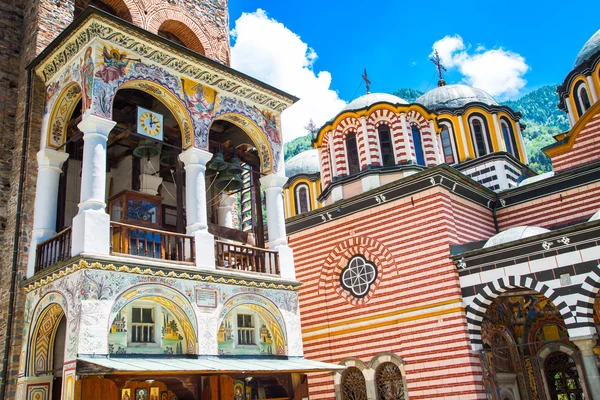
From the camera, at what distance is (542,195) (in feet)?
55.5

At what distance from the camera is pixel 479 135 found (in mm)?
21922

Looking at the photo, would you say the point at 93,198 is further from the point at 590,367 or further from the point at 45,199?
the point at 590,367

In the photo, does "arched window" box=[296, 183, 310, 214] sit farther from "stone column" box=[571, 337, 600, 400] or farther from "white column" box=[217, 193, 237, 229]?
"stone column" box=[571, 337, 600, 400]

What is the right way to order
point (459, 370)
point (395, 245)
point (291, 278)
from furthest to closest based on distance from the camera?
point (395, 245) < point (459, 370) < point (291, 278)

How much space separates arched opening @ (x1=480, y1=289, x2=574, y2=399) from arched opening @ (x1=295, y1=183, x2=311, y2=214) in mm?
10962

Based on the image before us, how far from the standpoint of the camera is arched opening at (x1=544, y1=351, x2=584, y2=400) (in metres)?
16.3

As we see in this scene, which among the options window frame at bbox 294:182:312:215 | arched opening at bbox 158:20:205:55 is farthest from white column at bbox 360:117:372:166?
arched opening at bbox 158:20:205:55

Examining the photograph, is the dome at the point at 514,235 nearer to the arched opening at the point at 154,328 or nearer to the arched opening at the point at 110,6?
the arched opening at the point at 154,328

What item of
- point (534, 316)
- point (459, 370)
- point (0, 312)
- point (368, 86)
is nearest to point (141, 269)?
Result: point (0, 312)

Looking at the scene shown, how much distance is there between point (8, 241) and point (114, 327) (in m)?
2.93

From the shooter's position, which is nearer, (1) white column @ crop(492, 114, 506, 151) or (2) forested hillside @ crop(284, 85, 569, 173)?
(1) white column @ crop(492, 114, 506, 151)

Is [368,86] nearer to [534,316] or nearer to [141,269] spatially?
[534,316]

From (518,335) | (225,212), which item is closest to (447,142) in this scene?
(518,335)

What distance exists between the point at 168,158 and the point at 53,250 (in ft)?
11.7
